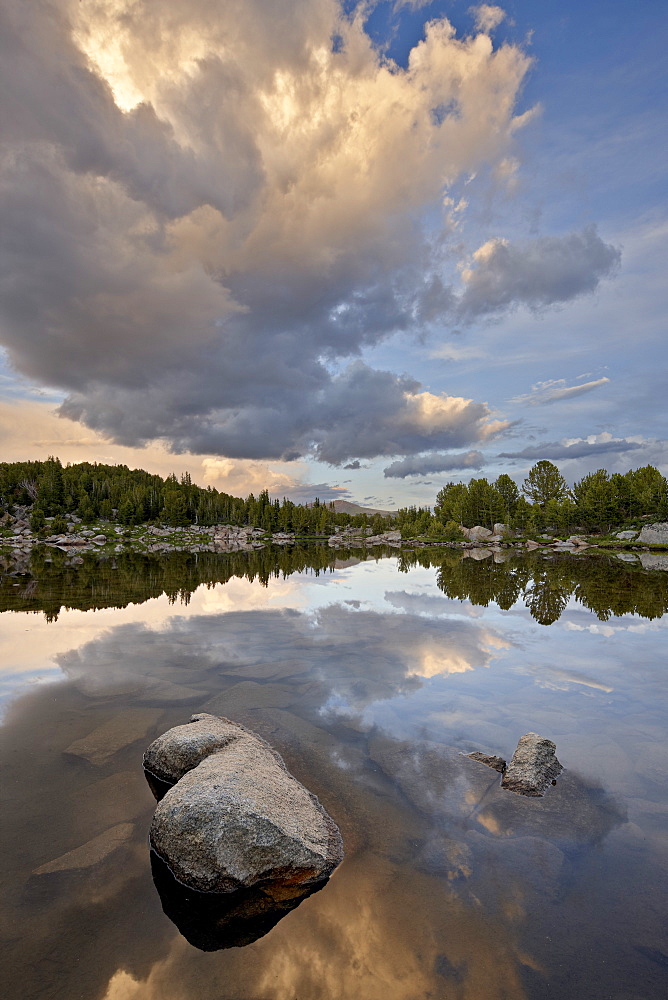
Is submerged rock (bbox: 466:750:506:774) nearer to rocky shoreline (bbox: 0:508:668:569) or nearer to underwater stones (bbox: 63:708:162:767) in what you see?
underwater stones (bbox: 63:708:162:767)

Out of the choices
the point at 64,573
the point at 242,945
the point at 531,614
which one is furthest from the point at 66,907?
the point at 64,573

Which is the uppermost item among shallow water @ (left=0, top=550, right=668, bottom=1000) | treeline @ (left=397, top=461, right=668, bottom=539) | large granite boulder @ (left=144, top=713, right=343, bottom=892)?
treeline @ (left=397, top=461, right=668, bottom=539)

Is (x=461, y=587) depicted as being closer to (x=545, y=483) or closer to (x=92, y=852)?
(x=92, y=852)

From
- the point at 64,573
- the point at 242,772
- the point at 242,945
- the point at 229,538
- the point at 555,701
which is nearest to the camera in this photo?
the point at 242,945

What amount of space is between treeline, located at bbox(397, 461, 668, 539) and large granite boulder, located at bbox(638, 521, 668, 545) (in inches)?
675

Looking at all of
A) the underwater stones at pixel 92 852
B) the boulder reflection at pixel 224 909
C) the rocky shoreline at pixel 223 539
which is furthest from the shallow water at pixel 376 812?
the rocky shoreline at pixel 223 539

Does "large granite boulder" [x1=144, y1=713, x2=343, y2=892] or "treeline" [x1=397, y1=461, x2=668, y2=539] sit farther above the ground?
"treeline" [x1=397, y1=461, x2=668, y2=539]

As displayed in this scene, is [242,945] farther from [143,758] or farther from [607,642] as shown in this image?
[607,642]

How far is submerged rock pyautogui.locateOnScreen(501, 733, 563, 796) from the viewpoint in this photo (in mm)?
9211

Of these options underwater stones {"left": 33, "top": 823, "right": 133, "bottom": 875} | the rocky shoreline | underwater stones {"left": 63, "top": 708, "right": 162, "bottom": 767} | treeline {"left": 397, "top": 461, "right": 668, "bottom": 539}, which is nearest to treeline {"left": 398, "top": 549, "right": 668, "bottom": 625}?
underwater stones {"left": 63, "top": 708, "right": 162, "bottom": 767}

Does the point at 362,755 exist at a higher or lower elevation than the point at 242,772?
lower

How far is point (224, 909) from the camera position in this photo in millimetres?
6566

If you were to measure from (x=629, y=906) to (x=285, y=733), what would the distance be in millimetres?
7670

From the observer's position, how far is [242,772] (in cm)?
821
